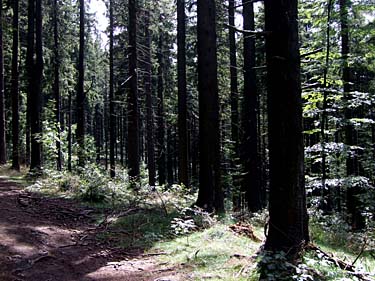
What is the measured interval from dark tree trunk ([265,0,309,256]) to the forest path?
1.53m

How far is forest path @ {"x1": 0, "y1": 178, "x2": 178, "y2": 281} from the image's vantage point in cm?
491

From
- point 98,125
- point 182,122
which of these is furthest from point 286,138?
point 98,125

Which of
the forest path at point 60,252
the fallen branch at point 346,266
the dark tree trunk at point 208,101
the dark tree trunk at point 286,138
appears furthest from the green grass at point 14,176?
the fallen branch at point 346,266

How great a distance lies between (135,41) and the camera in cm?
1355

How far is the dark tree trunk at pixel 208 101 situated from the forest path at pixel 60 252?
2883 mm

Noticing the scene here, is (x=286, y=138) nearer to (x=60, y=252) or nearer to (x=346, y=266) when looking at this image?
(x=346, y=266)

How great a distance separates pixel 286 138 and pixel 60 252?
12.4 ft

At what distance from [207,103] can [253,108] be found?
5346 millimetres

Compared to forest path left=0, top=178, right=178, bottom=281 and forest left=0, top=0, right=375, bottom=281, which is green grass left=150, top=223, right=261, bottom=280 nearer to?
forest left=0, top=0, right=375, bottom=281

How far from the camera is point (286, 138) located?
4.58 meters

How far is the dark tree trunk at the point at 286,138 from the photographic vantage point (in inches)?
179

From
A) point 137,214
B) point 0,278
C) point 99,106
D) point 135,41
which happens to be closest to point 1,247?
point 0,278

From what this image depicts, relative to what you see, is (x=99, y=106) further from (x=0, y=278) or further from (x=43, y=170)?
(x=0, y=278)

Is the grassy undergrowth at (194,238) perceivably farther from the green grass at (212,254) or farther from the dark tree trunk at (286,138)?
the dark tree trunk at (286,138)
